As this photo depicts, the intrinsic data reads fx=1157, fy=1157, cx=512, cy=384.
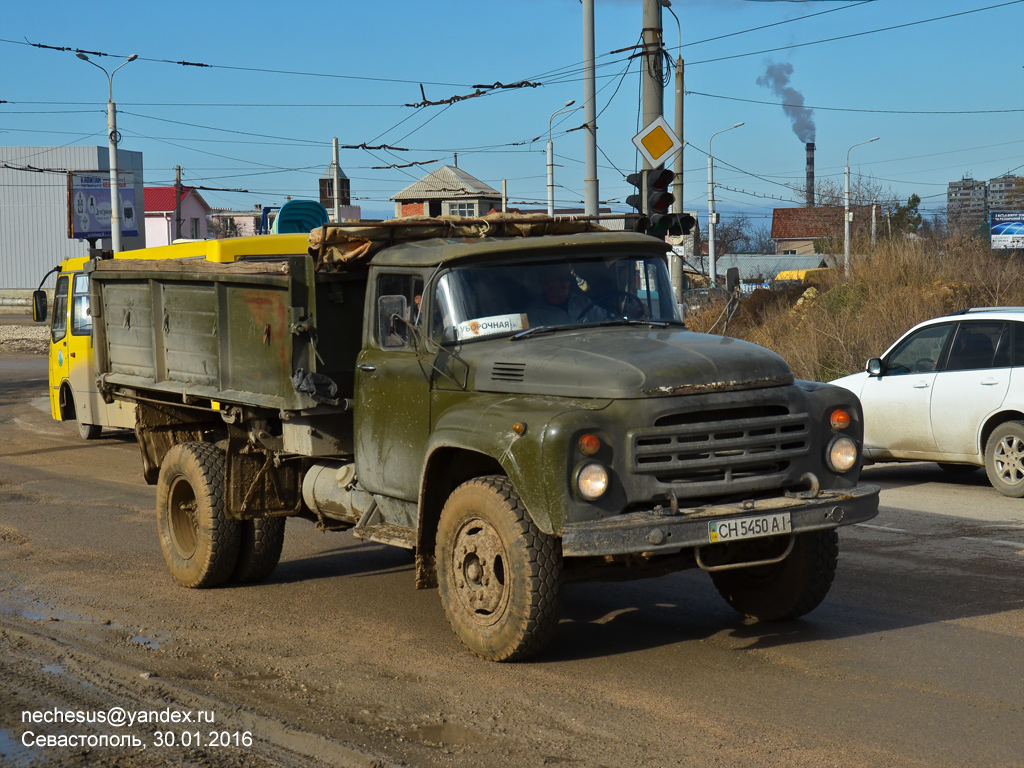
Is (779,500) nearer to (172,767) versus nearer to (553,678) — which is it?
(553,678)

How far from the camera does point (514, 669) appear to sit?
5824mm

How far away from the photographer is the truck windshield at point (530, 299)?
646cm

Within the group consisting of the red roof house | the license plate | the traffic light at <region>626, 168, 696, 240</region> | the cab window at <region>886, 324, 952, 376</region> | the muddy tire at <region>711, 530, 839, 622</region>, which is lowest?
the muddy tire at <region>711, 530, 839, 622</region>

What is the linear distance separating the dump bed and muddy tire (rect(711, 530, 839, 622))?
2684 millimetres

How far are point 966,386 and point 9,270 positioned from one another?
77.7 m

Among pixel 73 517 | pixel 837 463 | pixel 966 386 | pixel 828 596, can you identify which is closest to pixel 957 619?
pixel 828 596

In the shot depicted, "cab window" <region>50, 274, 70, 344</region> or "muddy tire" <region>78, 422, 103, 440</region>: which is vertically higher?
"cab window" <region>50, 274, 70, 344</region>

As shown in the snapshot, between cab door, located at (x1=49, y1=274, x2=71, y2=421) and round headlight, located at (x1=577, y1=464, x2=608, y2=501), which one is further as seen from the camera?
cab door, located at (x1=49, y1=274, x2=71, y2=421)

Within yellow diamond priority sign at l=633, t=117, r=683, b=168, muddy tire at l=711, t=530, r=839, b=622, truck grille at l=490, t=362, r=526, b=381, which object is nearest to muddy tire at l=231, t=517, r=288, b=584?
truck grille at l=490, t=362, r=526, b=381

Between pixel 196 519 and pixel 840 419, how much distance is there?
4464mm

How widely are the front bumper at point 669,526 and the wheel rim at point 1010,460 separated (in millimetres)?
5836

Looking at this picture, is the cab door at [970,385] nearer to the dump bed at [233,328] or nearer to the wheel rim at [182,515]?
the dump bed at [233,328]

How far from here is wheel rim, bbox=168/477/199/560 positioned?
824 centimetres

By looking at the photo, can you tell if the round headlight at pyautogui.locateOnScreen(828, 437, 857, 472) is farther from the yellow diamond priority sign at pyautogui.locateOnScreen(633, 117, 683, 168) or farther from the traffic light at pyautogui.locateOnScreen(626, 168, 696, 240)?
the yellow diamond priority sign at pyautogui.locateOnScreen(633, 117, 683, 168)
